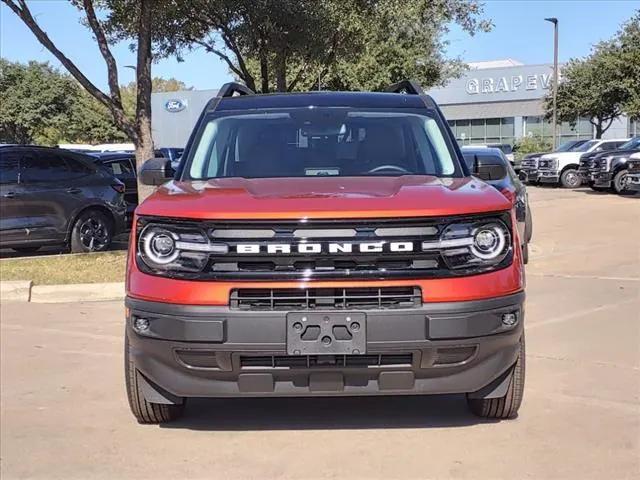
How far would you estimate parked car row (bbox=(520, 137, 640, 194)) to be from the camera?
22891 mm

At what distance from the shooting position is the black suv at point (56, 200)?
11000 mm

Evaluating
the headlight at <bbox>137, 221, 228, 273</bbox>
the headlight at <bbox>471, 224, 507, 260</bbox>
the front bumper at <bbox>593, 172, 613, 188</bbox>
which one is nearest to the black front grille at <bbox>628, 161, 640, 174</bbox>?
the front bumper at <bbox>593, 172, 613, 188</bbox>

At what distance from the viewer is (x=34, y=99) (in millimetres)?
48906

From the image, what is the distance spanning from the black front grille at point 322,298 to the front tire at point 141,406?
82 cm

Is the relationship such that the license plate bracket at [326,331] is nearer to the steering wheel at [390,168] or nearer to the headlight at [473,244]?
the headlight at [473,244]

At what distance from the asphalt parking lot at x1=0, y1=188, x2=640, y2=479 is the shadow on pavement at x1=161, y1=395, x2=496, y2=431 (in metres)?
0.01

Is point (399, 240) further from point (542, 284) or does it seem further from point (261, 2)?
point (261, 2)

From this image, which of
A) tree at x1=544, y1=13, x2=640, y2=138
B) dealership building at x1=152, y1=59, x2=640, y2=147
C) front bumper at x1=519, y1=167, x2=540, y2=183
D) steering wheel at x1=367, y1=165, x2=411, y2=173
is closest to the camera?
steering wheel at x1=367, y1=165, x2=411, y2=173

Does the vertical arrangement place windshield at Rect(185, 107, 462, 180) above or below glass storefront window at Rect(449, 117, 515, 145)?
below

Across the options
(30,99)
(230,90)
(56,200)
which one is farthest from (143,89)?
(30,99)

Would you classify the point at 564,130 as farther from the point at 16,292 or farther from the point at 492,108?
the point at 16,292

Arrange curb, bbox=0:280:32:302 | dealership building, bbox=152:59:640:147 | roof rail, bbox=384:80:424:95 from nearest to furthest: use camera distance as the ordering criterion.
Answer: roof rail, bbox=384:80:424:95 → curb, bbox=0:280:32:302 → dealership building, bbox=152:59:640:147

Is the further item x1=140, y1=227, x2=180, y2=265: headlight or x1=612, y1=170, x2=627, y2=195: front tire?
x1=612, y1=170, x2=627, y2=195: front tire

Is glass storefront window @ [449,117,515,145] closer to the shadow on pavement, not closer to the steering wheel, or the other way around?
the steering wheel
